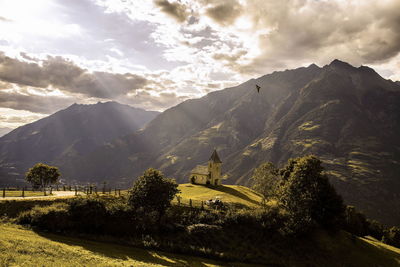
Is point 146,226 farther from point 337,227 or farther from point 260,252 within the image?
point 337,227

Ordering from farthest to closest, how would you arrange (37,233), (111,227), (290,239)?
1. (290,239)
2. (111,227)
3. (37,233)

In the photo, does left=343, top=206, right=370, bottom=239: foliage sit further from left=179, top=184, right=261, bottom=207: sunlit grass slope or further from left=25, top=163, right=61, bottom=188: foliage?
left=25, top=163, right=61, bottom=188: foliage

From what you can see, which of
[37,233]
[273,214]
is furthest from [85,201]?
[273,214]

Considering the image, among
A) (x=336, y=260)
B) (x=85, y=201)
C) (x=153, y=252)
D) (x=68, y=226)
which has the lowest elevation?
(x=336, y=260)

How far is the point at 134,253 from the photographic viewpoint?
150 feet

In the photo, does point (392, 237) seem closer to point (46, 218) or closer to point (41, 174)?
point (46, 218)

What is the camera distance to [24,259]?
93.2 feet

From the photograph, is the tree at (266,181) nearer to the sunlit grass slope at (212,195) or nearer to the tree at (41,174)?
the sunlit grass slope at (212,195)

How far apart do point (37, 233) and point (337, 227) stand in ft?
204

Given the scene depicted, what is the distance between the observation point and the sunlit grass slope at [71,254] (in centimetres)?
2934

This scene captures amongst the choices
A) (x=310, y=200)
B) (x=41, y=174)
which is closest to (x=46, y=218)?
(x=310, y=200)

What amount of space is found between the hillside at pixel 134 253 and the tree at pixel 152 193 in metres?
9.83

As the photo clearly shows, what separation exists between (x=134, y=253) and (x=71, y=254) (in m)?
12.5

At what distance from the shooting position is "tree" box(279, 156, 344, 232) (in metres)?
63.0
